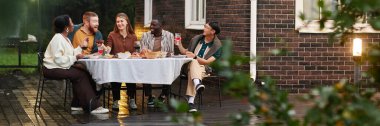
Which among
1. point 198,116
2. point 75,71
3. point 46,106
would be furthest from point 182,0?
point 198,116

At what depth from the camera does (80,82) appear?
10406mm

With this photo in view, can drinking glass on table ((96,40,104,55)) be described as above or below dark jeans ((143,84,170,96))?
above

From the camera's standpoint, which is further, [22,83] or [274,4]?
[22,83]

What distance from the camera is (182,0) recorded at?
16.3 metres

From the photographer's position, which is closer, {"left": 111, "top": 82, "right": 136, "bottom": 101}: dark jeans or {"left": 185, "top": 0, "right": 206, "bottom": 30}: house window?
{"left": 111, "top": 82, "right": 136, "bottom": 101}: dark jeans

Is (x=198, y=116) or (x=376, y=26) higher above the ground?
(x=376, y=26)

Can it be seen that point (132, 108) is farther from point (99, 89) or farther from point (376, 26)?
point (376, 26)

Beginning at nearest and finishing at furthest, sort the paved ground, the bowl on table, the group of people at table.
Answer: the paved ground
the group of people at table
the bowl on table

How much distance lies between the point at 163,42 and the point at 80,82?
121cm

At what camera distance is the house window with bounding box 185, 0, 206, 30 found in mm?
15121

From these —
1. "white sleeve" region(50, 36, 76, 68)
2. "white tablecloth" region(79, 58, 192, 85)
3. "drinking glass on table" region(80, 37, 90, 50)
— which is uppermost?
"drinking glass on table" region(80, 37, 90, 50)

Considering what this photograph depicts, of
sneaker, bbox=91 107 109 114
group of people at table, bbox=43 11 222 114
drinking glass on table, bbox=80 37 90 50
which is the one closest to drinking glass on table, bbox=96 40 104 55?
group of people at table, bbox=43 11 222 114

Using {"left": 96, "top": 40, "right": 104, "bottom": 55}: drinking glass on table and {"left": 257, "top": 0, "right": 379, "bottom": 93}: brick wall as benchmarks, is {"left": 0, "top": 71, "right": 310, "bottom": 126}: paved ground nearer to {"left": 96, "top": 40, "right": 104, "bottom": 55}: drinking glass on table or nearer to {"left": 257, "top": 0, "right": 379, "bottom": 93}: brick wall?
{"left": 96, "top": 40, "right": 104, "bottom": 55}: drinking glass on table

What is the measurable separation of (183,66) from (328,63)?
2991 millimetres
